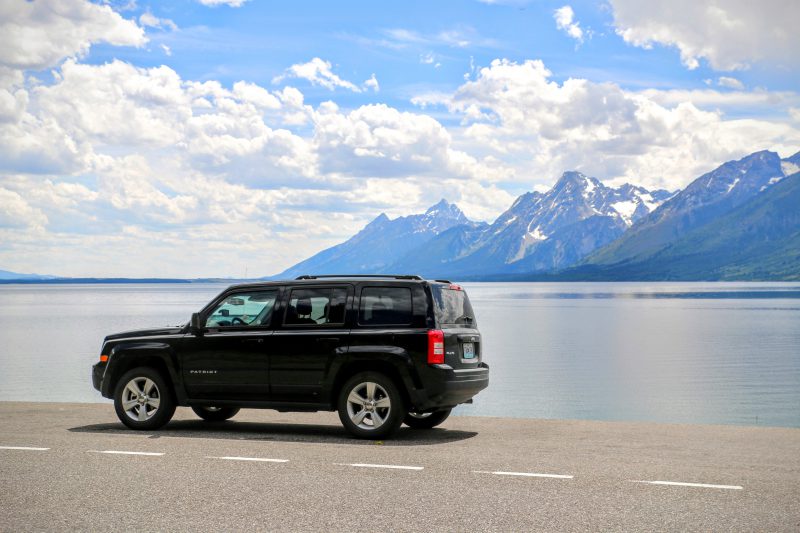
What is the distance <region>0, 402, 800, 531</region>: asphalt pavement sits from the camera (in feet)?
26.7

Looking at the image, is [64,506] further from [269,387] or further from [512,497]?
[269,387]

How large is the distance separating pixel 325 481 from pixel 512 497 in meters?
2.06

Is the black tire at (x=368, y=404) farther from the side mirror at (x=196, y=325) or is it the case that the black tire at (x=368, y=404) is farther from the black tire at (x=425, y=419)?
the side mirror at (x=196, y=325)

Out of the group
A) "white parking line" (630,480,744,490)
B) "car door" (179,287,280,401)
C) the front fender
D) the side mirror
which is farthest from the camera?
the front fender

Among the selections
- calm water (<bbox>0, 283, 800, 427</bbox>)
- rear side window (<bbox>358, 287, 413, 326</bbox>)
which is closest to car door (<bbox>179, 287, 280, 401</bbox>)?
rear side window (<bbox>358, 287, 413, 326</bbox>)

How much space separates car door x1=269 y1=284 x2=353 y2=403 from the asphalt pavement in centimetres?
75

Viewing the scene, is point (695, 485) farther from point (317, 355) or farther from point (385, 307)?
point (317, 355)

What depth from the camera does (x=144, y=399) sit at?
47.6 ft

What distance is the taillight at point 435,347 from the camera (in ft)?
42.8

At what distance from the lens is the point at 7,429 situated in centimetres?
1455

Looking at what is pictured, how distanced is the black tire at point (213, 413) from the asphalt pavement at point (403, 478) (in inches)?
23.4

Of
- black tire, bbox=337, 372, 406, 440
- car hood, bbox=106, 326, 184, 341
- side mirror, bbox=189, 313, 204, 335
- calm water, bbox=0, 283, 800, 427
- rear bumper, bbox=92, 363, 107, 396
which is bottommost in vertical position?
calm water, bbox=0, 283, 800, 427

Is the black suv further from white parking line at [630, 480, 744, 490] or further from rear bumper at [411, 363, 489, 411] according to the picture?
white parking line at [630, 480, 744, 490]

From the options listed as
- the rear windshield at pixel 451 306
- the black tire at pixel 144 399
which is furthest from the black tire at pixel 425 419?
the black tire at pixel 144 399
